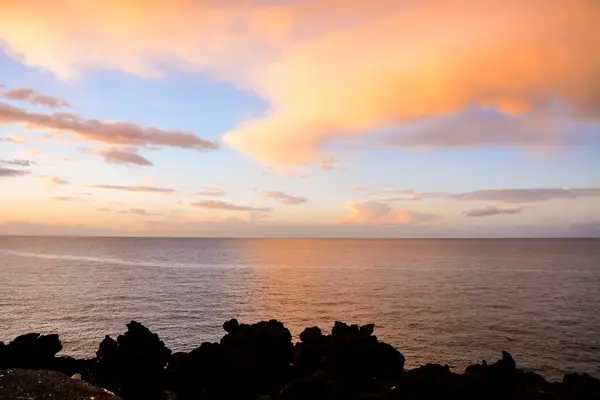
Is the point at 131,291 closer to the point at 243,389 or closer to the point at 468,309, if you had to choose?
the point at 468,309

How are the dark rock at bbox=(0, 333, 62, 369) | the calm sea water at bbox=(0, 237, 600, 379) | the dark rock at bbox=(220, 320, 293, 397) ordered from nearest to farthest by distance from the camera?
the dark rock at bbox=(220, 320, 293, 397)
the dark rock at bbox=(0, 333, 62, 369)
the calm sea water at bbox=(0, 237, 600, 379)

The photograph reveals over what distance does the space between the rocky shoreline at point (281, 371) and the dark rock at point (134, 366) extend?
0.05 ft

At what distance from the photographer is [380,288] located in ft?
349

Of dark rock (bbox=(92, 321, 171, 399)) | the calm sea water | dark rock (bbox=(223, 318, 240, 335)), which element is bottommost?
the calm sea water

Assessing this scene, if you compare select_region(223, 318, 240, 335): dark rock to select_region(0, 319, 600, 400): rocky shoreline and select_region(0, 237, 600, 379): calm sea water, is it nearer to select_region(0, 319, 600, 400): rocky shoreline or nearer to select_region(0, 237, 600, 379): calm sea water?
select_region(0, 319, 600, 400): rocky shoreline

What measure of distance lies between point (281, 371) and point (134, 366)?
2.83 metres

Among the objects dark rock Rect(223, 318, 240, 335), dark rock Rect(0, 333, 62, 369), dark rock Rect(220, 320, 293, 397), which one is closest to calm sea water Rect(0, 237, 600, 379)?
dark rock Rect(223, 318, 240, 335)

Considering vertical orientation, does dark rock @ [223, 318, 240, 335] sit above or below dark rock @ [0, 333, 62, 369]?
above

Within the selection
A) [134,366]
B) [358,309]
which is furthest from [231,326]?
[358,309]

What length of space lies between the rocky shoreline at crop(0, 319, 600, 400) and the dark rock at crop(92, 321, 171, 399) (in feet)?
0.05

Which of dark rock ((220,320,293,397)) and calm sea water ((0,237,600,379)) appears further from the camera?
calm sea water ((0,237,600,379))

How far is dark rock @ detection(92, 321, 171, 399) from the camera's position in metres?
8.32

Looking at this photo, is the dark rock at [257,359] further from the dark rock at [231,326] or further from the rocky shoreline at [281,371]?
the dark rock at [231,326]

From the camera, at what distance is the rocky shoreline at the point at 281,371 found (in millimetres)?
5379
